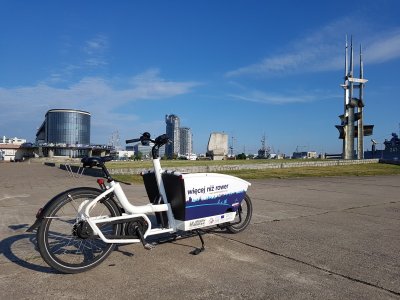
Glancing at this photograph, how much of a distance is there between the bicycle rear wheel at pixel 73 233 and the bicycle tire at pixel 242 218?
196 centimetres

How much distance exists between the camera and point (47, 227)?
3668 mm

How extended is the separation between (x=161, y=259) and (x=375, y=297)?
2.24m

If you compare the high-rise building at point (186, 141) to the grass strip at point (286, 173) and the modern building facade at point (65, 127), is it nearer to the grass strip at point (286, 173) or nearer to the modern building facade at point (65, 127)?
the modern building facade at point (65, 127)

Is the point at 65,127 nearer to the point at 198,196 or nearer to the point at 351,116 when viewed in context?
the point at 351,116

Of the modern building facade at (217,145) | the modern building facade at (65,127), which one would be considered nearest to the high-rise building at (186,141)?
the modern building facade at (65,127)

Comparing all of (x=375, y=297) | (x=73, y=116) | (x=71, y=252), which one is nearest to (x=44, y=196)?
(x=71, y=252)

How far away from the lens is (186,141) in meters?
157

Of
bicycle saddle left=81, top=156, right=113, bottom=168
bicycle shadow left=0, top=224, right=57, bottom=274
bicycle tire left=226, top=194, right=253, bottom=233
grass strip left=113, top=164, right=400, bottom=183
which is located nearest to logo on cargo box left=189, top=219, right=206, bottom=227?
bicycle tire left=226, top=194, right=253, bottom=233

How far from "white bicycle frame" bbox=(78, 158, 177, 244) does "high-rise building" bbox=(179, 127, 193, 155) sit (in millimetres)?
143234

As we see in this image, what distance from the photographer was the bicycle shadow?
3924 mm

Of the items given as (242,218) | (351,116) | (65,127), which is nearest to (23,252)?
(242,218)

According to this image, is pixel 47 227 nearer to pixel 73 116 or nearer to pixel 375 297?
pixel 375 297

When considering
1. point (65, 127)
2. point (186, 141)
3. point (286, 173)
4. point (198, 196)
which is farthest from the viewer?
point (186, 141)

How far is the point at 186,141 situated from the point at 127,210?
153 metres
